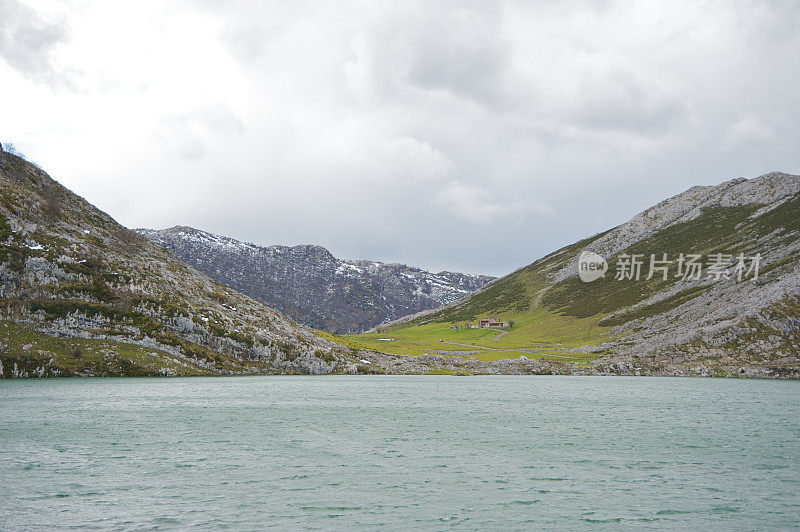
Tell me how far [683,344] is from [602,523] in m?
163

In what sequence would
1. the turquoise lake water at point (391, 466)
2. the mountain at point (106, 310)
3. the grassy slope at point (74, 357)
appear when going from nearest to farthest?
the turquoise lake water at point (391, 466)
the grassy slope at point (74, 357)
the mountain at point (106, 310)

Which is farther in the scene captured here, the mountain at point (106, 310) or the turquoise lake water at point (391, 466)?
the mountain at point (106, 310)

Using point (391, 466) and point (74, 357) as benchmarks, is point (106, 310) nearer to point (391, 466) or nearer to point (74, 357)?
point (74, 357)

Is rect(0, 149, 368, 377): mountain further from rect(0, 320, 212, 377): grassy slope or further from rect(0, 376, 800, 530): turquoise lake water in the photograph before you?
rect(0, 376, 800, 530): turquoise lake water

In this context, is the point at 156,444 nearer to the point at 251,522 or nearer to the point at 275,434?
the point at 275,434

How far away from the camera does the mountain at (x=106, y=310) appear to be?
12025 cm

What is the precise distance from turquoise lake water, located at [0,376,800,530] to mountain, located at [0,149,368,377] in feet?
176

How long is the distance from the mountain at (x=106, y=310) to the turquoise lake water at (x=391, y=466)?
53543mm

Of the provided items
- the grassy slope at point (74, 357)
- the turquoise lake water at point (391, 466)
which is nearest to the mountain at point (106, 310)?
the grassy slope at point (74, 357)

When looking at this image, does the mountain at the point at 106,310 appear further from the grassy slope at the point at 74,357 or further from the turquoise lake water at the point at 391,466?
the turquoise lake water at the point at 391,466

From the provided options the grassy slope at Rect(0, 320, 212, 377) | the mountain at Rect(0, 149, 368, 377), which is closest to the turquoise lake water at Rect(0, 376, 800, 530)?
the grassy slope at Rect(0, 320, 212, 377)

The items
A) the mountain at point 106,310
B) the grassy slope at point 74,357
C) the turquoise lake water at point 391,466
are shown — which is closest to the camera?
the turquoise lake water at point 391,466

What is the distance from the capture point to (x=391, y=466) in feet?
121

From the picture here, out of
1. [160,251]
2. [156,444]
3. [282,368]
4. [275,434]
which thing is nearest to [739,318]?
[282,368]
